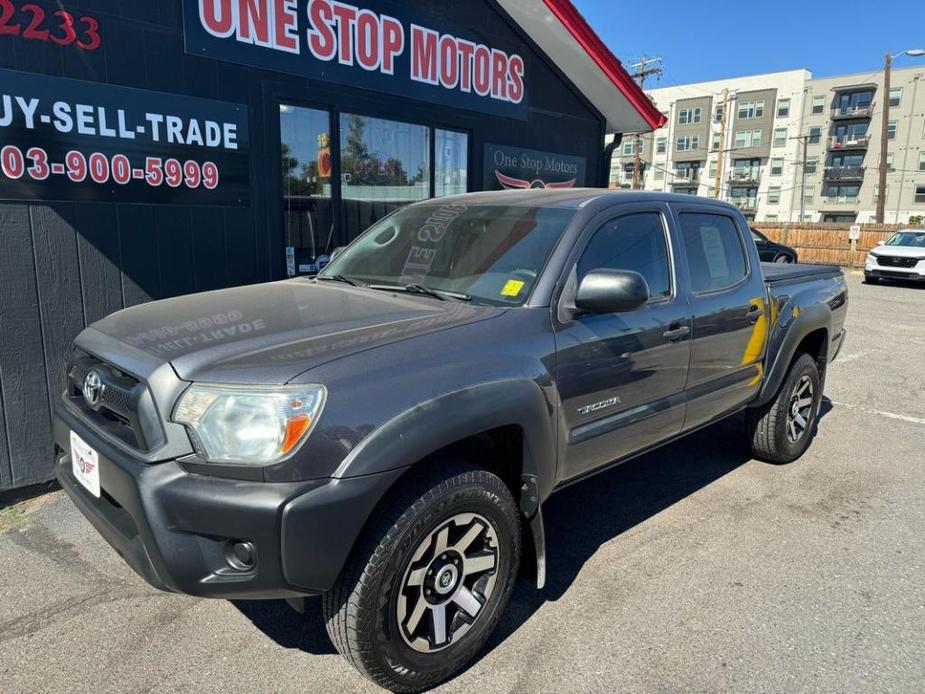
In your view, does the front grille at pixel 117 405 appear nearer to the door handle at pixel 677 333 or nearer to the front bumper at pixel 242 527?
the front bumper at pixel 242 527

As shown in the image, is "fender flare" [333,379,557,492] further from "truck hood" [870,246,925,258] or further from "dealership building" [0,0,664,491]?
"truck hood" [870,246,925,258]

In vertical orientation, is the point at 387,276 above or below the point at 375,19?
below

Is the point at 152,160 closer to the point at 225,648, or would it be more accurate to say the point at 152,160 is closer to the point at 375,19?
the point at 375,19

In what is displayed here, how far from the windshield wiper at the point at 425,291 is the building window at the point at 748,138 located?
199 feet

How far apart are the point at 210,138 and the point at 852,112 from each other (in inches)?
2429

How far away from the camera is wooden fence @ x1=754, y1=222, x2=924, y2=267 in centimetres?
2611

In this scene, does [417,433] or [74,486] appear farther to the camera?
[74,486]

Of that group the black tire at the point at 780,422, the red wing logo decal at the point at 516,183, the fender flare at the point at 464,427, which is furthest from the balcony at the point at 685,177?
the fender flare at the point at 464,427

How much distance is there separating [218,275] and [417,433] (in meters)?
3.53

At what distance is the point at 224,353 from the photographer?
227cm

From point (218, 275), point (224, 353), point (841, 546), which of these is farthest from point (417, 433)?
point (218, 275)

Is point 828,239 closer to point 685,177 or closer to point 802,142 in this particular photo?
point 802,142

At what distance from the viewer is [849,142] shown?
2125 inches

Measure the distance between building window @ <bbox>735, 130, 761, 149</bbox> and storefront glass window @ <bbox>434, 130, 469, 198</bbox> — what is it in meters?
56.7
